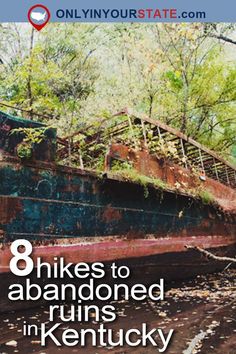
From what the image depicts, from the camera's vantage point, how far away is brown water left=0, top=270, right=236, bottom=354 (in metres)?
4.68

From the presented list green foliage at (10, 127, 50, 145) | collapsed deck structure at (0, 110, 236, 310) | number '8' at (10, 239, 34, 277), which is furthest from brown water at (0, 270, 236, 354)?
green foliage at (10, 127, 50, 145)

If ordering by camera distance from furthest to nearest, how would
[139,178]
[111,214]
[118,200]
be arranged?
[139,178] < [118,200] < [111,214]

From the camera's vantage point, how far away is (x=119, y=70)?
13.2m

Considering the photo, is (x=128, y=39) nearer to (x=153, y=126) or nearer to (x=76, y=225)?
(x=153, y=126)

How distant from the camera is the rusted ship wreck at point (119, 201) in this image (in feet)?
21.4

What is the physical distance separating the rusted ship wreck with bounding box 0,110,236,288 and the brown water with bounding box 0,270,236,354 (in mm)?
910

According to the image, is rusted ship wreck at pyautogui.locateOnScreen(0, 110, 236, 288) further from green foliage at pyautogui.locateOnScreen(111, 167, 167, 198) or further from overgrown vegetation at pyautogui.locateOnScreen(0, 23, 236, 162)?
overgrown vegetation at pyautogui.locateOnScreen(0, 23, 236, 162)

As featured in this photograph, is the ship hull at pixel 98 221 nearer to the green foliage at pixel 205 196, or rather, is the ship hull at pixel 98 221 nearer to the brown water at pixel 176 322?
the green foliage at pixel 205 196

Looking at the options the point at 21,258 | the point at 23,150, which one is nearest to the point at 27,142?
the point at 23,150

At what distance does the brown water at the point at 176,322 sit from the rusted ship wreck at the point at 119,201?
0.91 metres

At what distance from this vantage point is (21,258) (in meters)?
5.79

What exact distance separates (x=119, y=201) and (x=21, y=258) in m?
2.76

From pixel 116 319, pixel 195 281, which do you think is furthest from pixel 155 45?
pixel 116 319
